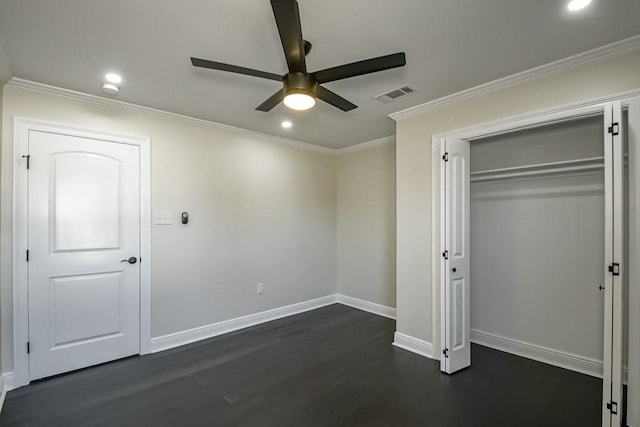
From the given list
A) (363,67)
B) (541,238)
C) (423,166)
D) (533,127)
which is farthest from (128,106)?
(541,238)

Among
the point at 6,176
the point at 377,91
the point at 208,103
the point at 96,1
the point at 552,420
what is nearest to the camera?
the point at 96,1

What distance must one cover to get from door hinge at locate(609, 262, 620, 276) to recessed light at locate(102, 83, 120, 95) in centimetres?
405

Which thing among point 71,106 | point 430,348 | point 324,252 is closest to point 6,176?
point 71,106

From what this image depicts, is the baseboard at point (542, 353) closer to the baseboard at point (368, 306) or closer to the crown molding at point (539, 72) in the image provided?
the baseboard at point (368, 306)

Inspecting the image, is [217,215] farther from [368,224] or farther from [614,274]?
[614,274]

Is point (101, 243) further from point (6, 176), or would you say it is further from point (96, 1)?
point (96, 1)

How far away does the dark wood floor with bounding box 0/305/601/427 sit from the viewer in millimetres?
2227

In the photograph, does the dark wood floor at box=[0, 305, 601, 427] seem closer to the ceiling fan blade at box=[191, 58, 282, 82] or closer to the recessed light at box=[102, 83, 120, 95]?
the ceiling fan blade at box=[191, 58, 282, 82]

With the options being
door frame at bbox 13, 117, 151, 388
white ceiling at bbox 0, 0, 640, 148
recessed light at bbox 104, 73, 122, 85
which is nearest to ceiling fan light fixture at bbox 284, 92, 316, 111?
white ceiling at bbox 0, 0, 640, 148

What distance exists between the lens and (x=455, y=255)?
9.56ft

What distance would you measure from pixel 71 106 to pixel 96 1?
1.62 m

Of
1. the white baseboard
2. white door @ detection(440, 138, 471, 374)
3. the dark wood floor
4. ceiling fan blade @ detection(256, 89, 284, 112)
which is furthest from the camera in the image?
the white baseboard

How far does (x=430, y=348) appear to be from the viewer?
10.4ft

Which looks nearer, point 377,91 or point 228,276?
point 377,91
